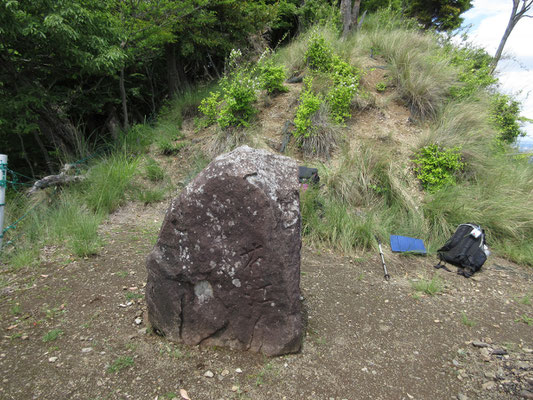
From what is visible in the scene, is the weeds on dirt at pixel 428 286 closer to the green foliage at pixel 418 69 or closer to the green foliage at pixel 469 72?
the green foliage at pixel 418 69

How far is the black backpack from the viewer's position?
3.85 meters

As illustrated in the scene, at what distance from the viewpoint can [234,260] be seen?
A: 83.0 inches

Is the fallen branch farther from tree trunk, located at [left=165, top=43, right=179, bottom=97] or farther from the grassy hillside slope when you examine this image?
tree trunk, located at [left=165, top=43, right=179, bottom=97]

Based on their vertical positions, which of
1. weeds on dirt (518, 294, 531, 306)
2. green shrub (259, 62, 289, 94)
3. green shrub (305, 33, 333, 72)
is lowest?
weeds on dirt (518, 294, 531, 306)

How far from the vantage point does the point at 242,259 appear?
210 cm

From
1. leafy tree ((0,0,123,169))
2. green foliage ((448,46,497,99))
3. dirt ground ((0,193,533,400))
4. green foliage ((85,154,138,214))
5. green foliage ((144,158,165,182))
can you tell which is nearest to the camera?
dirt ground ((0,193,533,400))

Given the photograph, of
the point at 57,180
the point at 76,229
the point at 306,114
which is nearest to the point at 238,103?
the point at 306,114

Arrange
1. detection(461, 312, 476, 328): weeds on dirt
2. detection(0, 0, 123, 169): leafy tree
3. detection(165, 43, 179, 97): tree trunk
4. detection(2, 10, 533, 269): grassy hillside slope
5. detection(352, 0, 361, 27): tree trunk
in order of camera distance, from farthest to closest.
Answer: detection(352, 0, 361, 27): tree trunk < detection(165, 43, 179, 97): tree trunk < detection(2, 10, 533, 269): grassy hillside slope < detection(0, 0, 123, 169): leafy tree < detection(461, 312, 476, 328): weeds on dirt

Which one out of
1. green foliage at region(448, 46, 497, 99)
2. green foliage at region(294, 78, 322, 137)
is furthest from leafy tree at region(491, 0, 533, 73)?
green foliage at region(294, 78, 322, 137)

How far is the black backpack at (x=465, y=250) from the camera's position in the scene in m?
3.85

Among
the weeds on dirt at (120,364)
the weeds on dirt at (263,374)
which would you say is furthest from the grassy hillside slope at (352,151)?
the weeds on dirt at (263,374)

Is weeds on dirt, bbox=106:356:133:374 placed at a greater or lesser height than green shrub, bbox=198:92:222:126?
lesser

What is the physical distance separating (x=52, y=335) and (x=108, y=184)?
2.72 m

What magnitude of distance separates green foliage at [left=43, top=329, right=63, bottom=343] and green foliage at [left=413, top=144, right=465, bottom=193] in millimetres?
4872
